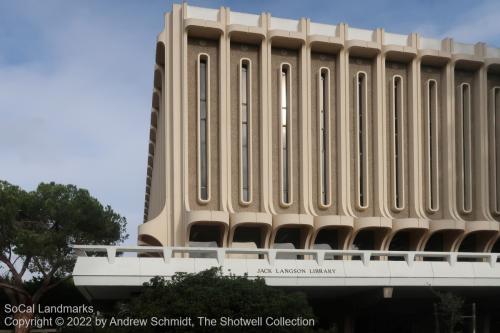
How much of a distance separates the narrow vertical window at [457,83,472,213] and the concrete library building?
8cm

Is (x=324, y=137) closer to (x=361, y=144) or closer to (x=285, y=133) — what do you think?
(x=361, y=144)

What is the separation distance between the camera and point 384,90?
46906mm

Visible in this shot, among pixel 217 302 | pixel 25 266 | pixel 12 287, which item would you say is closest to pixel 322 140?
pixel 217 302

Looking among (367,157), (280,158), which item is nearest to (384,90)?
(367,157)

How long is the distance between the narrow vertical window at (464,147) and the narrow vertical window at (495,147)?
1955 millimetres

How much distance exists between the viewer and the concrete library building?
42.9m

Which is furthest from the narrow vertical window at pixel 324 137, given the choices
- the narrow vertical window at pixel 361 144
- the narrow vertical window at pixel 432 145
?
the narrow vertical window at pixel 432 145

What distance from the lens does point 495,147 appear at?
49.3m

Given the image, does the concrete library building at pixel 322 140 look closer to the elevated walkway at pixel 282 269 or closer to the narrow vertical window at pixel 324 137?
the narrow vertical window at pixel 324 137

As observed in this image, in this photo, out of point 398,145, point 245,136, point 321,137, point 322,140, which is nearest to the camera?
point 245,136

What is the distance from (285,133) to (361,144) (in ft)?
18.6

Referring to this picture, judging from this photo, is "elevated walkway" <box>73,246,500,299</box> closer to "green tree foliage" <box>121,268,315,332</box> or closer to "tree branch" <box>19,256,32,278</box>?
"green tree foliage" <box>121,268,315,332</box>

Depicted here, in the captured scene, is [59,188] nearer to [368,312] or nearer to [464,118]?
[368,312]

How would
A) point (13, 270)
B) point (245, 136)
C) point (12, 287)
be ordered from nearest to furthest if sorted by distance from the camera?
point (245, 136), point (12, 287), point (13, 270)
